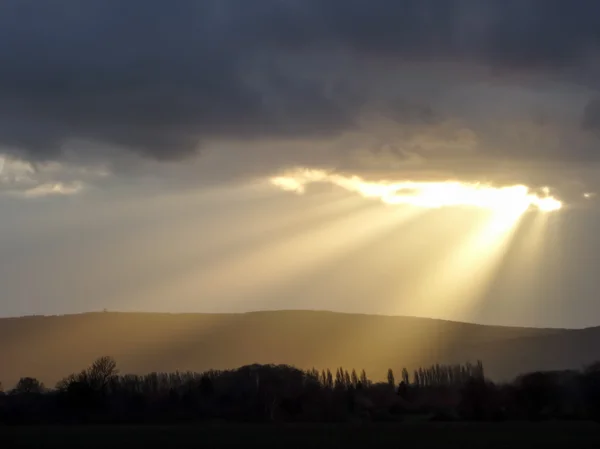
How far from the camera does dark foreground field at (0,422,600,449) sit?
5469cm

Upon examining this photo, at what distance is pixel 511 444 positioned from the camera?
178 ft

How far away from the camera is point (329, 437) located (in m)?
61.2

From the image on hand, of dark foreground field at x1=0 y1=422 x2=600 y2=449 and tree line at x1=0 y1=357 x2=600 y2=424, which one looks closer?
dark foreground field at x1=0 y1=422 x2=600 y2=449

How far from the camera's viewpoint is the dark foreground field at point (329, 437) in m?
54.7

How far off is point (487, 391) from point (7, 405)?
50183 millimetres

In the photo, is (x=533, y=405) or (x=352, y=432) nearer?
(x=352, y=432)

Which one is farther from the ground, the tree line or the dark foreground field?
the tree line

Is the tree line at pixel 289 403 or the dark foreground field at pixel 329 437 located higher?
the tree line at pixel 289 403

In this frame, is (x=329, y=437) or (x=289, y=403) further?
(x=289, y=403)

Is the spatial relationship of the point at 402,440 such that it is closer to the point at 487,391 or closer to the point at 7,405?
the point at 487,391

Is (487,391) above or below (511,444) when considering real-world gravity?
above

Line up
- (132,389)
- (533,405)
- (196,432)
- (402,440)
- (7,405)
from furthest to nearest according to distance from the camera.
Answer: (132,389), (7,405), (533,405), (196,432), (402,440)

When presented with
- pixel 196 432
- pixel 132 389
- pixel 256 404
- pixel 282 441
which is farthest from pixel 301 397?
pixel 282 441

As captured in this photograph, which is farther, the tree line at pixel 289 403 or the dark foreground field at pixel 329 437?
the tree line at pixel 289 403
